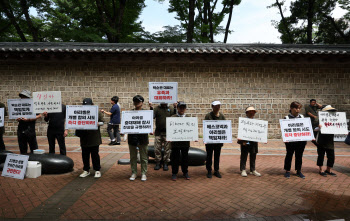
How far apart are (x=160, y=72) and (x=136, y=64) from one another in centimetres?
128

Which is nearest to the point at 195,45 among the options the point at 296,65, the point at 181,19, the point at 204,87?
the point at 204,87

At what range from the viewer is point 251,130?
528 cm

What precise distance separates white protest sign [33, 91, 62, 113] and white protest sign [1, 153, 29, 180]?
1209mm

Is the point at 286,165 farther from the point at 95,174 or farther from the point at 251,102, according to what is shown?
the point at 251,102

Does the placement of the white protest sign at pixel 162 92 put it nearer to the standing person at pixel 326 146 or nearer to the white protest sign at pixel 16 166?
the white protest sign at pixel 16 166

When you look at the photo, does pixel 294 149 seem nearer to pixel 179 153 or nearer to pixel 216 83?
pixel 179 153

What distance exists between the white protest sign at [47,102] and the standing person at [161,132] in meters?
2.53

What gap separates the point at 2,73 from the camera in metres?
10.6

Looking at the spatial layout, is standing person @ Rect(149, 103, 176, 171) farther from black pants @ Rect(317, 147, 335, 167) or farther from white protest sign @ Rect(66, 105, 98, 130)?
black pants @ Rect(317, 147, 335, 167)

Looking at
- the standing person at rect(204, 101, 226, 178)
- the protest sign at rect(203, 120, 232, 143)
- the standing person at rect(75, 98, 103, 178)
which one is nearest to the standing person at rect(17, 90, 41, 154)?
the standing person at rect(75, 98, 103, 178)

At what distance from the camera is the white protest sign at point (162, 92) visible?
5.64 meters

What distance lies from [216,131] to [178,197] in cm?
182

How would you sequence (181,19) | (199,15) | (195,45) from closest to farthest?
(195,45), (181,19), (199,15)

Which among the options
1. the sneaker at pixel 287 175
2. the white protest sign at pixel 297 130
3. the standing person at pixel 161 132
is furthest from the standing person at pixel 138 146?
the sneaker at pixel 287 175
